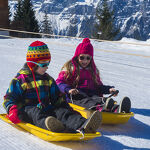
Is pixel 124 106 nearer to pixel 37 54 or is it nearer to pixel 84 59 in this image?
pixel 84 59

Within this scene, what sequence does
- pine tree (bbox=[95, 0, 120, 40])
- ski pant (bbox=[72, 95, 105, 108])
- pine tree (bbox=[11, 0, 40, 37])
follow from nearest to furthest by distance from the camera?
ski pant (bbox=[72, 95, 105, 108])
pine tree (bbox=[95, 0, 120, 40])
pine tree (bbox=[11, 0, 40, 37])

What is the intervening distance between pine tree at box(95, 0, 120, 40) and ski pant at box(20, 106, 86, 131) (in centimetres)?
2634

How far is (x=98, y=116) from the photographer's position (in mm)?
2172

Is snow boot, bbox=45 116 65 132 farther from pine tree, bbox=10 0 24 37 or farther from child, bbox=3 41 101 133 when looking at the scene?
pine tree, bbox=10 0 24 37

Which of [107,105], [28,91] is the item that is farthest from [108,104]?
[28,91]

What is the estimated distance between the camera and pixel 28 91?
245 centimetres

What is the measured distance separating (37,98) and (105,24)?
1089 inches

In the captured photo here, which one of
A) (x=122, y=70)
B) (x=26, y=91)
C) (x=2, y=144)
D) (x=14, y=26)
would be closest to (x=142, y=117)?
(x=26, y=91)

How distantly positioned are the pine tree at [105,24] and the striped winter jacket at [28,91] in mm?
26146

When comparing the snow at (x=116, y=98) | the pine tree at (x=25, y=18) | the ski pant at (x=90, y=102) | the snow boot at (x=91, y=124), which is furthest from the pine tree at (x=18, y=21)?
the snow boot at (x=91, y=124)

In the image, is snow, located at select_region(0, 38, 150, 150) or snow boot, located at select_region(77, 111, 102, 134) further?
snow, located at select_region(0, 38, 150, 150)

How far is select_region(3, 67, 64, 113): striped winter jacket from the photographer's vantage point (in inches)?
94.6

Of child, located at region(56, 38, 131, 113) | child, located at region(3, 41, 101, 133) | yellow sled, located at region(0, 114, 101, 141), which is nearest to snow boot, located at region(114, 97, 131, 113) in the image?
Result: child, located at region(56, 38, 131, 113)

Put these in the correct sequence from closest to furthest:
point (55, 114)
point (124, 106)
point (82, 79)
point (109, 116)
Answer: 1. point (55, 114)
2. point (109, 116)
3. point (124, 106)
4. point (82, 79)
